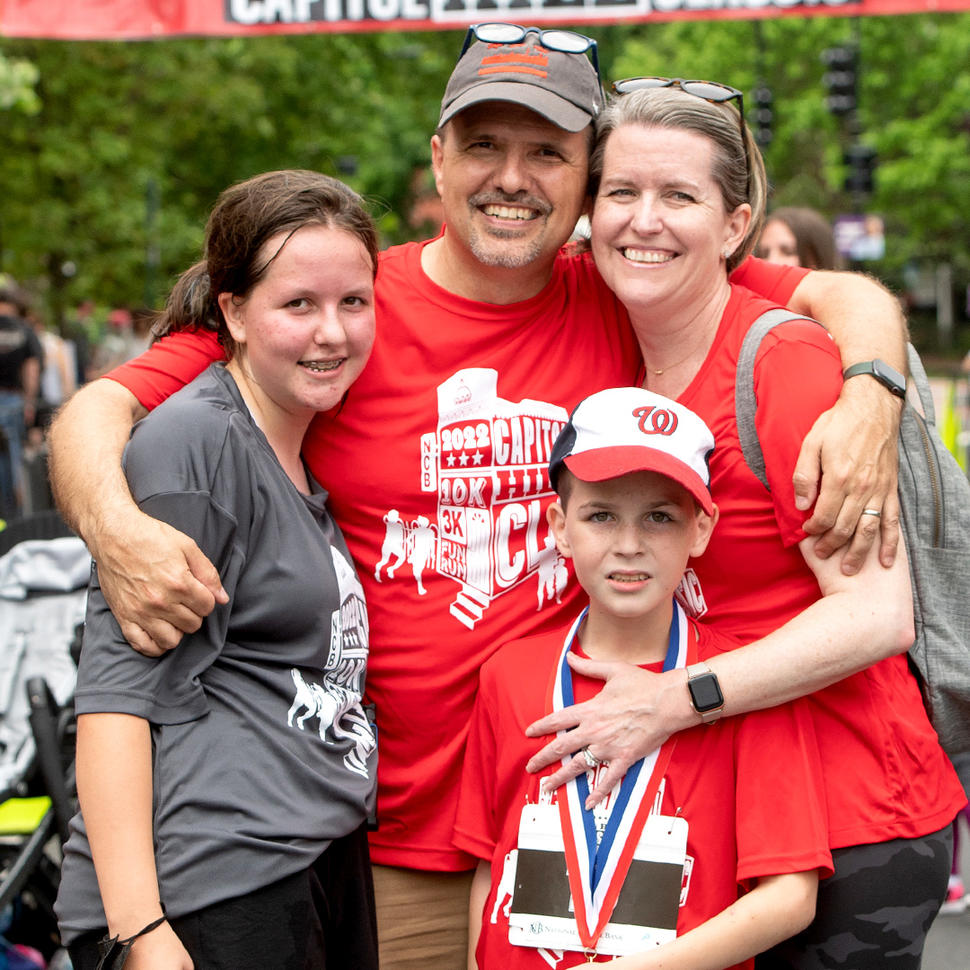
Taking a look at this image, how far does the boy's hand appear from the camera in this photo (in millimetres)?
2324

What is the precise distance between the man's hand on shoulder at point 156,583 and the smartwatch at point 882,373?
1354mm

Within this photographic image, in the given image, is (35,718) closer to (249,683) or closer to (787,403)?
(249,683)

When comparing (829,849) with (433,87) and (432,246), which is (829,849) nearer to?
(432,246)

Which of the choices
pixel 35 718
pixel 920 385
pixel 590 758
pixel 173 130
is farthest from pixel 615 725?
pixel 173 130

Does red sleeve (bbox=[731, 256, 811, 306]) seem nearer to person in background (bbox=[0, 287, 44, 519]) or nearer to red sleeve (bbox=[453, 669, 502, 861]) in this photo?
red sleeve (bbox=[453, 669, 502, 861])

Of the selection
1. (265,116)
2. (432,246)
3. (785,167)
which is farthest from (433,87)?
(432,246)

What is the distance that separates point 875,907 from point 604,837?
56 centimetres

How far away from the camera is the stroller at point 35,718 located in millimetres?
3879

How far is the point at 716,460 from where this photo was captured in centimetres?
250

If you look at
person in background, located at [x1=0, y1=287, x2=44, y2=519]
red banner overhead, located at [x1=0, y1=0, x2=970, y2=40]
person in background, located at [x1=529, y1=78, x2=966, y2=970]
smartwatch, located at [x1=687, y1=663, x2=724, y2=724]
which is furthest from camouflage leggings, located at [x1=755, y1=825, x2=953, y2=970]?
person in background, located at [x1=0, y1=287, x2=44, y2=519]

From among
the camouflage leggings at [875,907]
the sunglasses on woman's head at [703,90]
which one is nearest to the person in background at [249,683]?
the sunglasses on woman's head at [703,90]

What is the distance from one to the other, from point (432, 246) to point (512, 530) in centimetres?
79

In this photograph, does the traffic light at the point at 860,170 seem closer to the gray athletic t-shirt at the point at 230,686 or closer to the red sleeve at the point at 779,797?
the red sleeve at the point at 779,797

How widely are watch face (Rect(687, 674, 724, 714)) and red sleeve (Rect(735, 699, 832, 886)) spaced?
Result: 4.8 inches
